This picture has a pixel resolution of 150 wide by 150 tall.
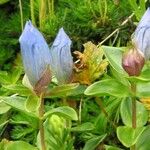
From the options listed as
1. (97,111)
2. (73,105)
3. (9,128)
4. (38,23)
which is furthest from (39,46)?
(38,23)

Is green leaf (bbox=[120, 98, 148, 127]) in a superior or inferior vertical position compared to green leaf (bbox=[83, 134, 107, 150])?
superior

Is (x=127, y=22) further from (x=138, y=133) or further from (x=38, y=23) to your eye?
(x=138, y=133)

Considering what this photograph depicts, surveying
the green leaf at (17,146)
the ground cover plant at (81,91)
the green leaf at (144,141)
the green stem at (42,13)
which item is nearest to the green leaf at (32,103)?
the ground cover plant at (81,91)

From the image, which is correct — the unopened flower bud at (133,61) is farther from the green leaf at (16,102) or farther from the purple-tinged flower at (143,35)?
the green leaf at (16,102)

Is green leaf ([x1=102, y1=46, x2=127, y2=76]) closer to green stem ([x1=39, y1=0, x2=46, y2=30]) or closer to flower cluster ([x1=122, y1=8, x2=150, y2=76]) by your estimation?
flower cluster ([x1=122, y1=8, x2=150, y2=76])

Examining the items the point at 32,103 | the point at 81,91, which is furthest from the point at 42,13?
the point at 32,103

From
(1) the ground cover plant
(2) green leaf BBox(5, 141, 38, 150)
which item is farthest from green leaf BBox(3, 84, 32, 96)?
(2) green leaf BBox(5, 141, 38, 150)
